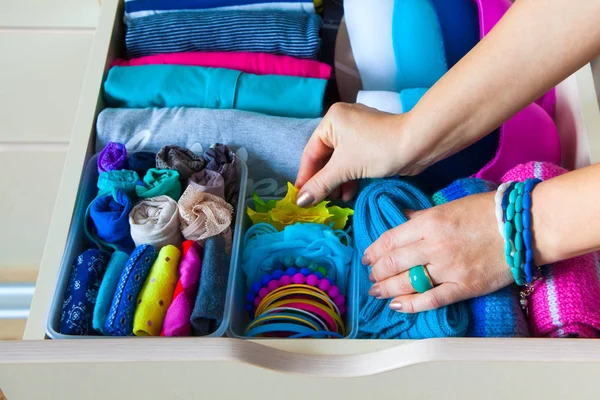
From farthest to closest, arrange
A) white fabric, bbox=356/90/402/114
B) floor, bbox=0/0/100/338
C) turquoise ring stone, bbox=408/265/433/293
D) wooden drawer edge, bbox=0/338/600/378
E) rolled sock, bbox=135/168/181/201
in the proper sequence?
floor, bbox=0/0/100/338, white fabric, bbox=356/90/402/114, rolled sock, bbox=135/168/181/201, turquoise ring stone, bbox=408/265/433/293, wooden drawer edge, bbox=0/338/600/378

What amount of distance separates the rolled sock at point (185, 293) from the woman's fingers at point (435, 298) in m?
0.22

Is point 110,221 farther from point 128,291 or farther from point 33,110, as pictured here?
point 33,110

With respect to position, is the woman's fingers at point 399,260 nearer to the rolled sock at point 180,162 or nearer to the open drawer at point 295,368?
the open drawer at point 295,368

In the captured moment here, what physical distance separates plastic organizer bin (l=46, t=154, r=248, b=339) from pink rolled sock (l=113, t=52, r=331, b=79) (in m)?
0.19

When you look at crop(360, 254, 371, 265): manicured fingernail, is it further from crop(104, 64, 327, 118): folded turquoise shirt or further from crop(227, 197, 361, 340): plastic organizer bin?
crop(104, 64, 327, 118): folded turquoise shirt

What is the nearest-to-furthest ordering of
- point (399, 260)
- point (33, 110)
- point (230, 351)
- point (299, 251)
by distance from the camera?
point (230, 351) → point (399, 260) → point (299, 251) → point (33, 110)

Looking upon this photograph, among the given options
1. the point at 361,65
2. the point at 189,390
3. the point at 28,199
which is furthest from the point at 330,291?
the point at 28,199

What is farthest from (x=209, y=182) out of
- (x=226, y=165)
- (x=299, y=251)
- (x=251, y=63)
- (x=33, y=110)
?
(x=33, y=110)

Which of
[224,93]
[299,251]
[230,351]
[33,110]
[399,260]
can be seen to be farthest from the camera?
[33,110]

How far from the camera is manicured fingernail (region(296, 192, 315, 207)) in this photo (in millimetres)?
759

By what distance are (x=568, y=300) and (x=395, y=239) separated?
0.18 metres

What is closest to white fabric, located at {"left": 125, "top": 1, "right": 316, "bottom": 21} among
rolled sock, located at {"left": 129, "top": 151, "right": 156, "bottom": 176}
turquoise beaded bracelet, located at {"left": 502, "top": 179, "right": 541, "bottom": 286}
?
rolled sock, located at {"left": 129, "top": 151, "right": 156, "bottom": 176}

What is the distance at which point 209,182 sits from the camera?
2.46ft

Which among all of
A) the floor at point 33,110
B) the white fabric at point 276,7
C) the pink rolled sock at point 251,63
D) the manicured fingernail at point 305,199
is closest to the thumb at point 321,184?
the manicured fingernail at point 305,199
